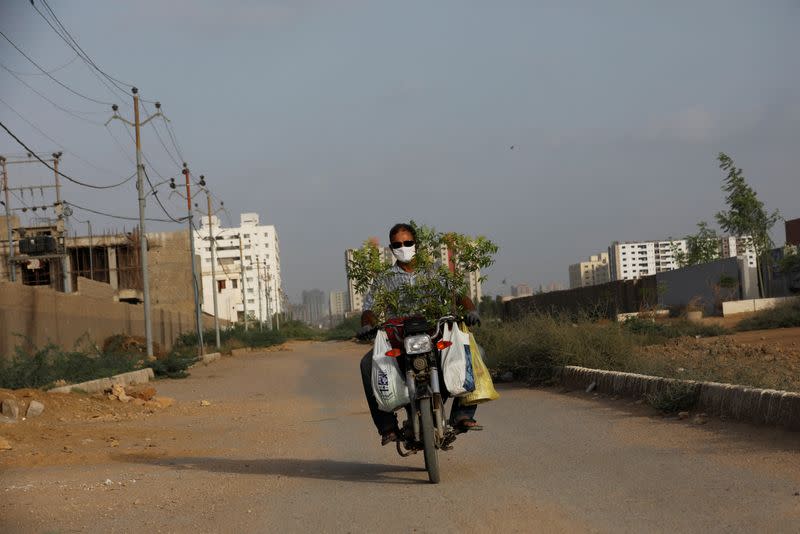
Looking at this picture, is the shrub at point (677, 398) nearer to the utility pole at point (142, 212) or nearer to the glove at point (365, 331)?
the glove at point (365, 331)

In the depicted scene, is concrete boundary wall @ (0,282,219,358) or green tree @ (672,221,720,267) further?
green tree @ (672,221,720,267)

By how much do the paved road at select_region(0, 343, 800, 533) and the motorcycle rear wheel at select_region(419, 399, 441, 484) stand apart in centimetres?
11

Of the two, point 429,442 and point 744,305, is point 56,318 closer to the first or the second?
point 429,442

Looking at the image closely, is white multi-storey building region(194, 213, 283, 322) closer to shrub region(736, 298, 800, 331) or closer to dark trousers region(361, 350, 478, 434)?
shrub region(736, 298, 800, 331)

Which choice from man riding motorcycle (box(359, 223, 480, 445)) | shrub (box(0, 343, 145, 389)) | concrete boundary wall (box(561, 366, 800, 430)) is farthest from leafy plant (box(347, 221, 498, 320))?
shrub (box(0, 343, 145, 389))

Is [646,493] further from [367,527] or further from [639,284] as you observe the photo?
[639,284]

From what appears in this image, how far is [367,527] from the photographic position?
5.62 meters

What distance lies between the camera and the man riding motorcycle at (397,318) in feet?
24.2

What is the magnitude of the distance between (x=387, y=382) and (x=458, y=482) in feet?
2.88

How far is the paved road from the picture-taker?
18.5ft

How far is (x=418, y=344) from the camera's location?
23.1 feet

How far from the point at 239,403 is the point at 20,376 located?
166 inches

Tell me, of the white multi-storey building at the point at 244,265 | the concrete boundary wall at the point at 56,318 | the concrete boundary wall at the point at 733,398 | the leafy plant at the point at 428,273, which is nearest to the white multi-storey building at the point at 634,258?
the white multi-storey building at the point at 244,265

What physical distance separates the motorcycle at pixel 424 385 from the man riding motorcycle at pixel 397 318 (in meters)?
0.12
